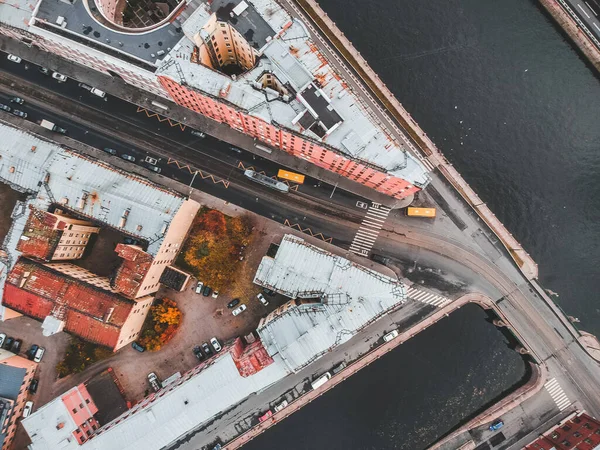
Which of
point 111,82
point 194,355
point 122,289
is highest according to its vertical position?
point 111,82

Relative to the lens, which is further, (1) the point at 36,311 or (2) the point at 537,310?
(2) the point at 537,310

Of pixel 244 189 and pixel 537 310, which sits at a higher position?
pixel 244 189

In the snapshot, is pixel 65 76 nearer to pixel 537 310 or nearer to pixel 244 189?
pixel 244 189

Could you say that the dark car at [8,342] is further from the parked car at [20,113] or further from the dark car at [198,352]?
the parked car at [20,113]

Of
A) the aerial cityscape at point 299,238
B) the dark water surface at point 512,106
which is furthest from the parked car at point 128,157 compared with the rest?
the dark water surface at point 512,106

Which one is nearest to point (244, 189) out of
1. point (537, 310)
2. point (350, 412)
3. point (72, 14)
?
point (72, 14)
